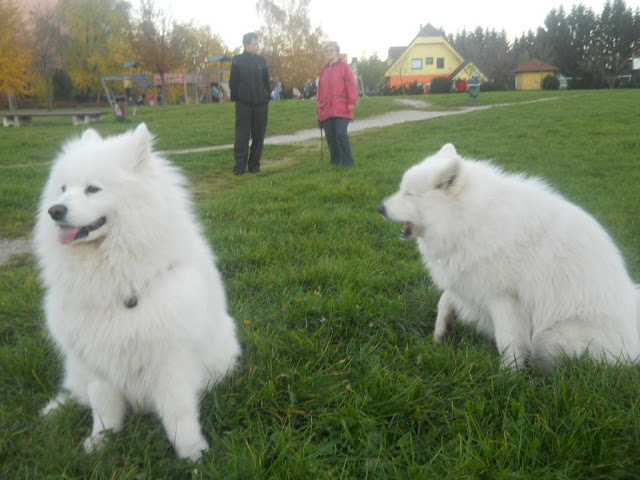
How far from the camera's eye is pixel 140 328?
2.02m

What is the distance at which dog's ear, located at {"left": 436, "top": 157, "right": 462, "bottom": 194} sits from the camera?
264 cm

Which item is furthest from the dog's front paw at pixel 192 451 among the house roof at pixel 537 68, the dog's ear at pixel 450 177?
the house roof at pixel 537 68

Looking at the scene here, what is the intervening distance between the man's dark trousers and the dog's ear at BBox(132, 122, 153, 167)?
697 centimetres

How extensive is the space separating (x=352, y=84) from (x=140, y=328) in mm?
7402

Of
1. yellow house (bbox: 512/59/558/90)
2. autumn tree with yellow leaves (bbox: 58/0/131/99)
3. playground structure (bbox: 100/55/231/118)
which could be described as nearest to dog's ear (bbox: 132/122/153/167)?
playground structure (bbox: 100/55/231/118)

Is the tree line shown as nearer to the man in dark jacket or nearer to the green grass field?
the man in dark jacket

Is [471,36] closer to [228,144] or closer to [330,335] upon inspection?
[228,144]

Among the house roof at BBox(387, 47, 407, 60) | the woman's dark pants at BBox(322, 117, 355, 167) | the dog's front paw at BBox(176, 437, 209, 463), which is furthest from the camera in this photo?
the house roof at BBox(387, 47, 407, 60)

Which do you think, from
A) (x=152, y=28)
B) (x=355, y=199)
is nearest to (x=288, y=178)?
(x=355, y=199)

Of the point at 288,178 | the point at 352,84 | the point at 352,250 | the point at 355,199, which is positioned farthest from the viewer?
the point at 352,84

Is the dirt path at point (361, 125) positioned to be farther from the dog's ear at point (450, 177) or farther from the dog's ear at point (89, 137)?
the dog's ear at point (450, 177)

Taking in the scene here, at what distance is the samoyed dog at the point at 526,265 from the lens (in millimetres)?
2553

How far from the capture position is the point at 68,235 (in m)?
2.02

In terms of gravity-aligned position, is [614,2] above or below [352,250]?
above
